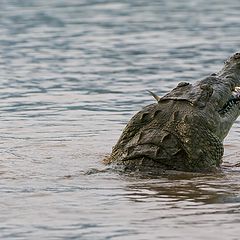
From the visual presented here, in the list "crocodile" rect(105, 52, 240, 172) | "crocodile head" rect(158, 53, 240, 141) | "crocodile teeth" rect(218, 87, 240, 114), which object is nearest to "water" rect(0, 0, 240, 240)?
"crocodile" rect(105, 52, 240, 172)

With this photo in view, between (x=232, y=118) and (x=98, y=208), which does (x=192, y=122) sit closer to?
→ (x=232, y=118)

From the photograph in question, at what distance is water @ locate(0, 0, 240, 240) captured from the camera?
9172 millimetres

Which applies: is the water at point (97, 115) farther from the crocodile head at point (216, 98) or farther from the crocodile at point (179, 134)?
the crocodile head at point (216, 98)

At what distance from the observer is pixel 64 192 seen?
10.3m

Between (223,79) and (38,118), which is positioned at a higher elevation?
(223,79)

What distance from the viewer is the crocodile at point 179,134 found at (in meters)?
11.1

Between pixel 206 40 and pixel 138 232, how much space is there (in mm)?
15539

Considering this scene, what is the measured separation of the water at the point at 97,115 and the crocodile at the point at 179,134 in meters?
0.23

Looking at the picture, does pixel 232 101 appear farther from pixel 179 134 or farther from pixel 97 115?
pixel 97 115

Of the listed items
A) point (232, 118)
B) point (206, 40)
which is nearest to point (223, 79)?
point (232, 118)

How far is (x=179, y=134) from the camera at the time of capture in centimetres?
1112

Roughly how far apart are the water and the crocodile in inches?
9.2

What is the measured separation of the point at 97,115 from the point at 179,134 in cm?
417

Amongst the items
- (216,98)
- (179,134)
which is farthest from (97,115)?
(179,134)
